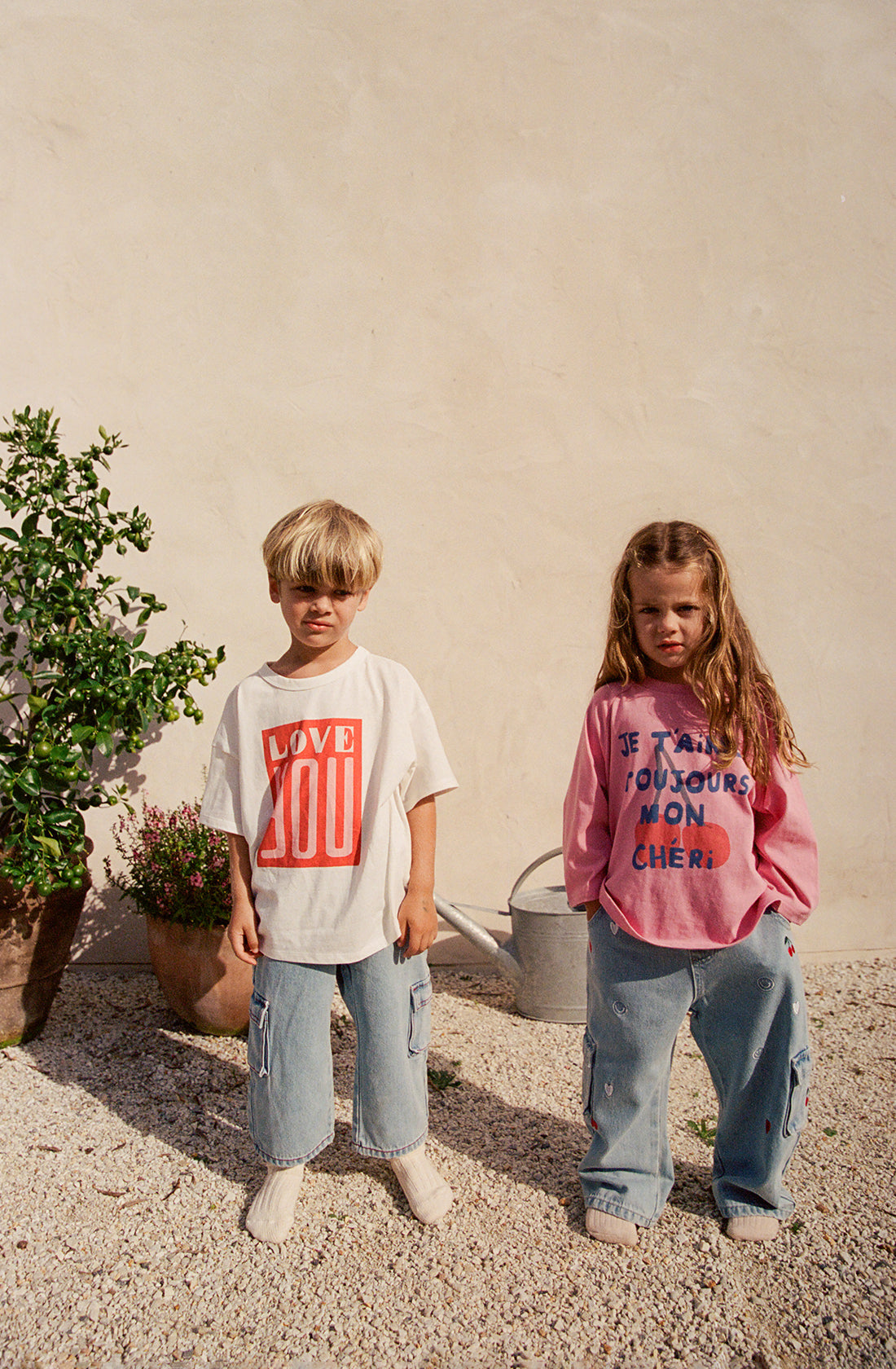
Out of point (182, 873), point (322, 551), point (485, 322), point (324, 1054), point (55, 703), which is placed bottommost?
point (324, 1054)

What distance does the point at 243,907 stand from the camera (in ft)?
6.28

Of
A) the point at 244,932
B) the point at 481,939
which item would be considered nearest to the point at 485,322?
the point at 481,939

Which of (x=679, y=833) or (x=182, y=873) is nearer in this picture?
(x=679, y=833)

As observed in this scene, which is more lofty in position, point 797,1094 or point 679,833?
point 679,833

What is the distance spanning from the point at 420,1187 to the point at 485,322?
9.79 feet

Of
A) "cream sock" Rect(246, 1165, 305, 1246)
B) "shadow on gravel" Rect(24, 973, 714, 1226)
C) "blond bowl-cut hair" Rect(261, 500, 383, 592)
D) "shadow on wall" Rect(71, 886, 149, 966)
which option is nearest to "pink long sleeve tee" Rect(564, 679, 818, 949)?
"blond bowl-cut hair" Rect(261, 500, 383, 592)

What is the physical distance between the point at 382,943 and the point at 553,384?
8.14 ft

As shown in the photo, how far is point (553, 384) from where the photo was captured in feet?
11.5

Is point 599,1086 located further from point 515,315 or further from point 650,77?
point 650,77

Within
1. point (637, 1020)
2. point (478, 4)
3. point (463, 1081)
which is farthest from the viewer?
point (478, 4)

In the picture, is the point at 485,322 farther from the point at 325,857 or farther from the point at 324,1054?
the point at 324,1054

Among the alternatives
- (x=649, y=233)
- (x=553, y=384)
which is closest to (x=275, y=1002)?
(x=553, y=384)

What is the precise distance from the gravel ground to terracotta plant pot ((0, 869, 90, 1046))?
0.45ft

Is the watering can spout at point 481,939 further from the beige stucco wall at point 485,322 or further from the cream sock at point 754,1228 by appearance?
the cream sock at point 754,1228
